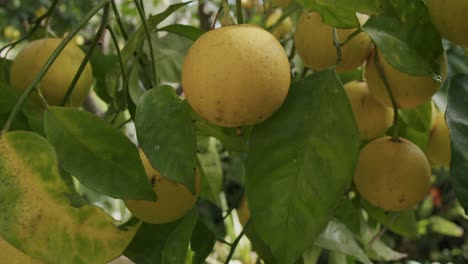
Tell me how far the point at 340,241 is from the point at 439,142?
0.66 feet

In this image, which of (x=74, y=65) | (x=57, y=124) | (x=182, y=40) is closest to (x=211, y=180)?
(x=182, y=40)

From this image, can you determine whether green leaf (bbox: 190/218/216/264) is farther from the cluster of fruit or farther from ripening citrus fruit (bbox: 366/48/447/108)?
ripening citrus fruit (bbox: 366/48/447/108)

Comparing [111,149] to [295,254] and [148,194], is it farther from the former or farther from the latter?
[295,254]

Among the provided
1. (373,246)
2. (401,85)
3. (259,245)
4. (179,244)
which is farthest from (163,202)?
(373,246)

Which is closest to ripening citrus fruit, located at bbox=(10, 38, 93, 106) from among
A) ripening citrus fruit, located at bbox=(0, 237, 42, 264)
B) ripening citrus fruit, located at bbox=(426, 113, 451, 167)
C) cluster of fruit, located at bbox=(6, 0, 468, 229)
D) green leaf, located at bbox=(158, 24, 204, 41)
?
cluster of fruit, located at bbox=(6, 0, 468, 229)

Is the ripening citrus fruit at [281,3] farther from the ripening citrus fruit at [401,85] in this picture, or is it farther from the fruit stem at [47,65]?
the fruit stem at [47,65]

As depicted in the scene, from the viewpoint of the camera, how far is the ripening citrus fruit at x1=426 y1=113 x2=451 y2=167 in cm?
78

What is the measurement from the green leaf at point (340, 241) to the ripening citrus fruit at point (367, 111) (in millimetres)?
115

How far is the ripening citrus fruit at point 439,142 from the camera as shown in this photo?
0.78 metres

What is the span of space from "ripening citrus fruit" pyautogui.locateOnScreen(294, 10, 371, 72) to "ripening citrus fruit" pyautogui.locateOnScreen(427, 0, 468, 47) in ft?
0.38

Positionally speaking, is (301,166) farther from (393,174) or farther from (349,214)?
(349,214)

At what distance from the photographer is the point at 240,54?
0.45 meters

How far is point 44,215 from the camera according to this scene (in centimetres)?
44

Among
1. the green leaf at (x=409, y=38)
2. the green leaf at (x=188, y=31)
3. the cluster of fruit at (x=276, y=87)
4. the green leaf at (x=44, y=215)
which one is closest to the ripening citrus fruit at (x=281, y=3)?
the cluster of fruit at (x=276, y=87)
